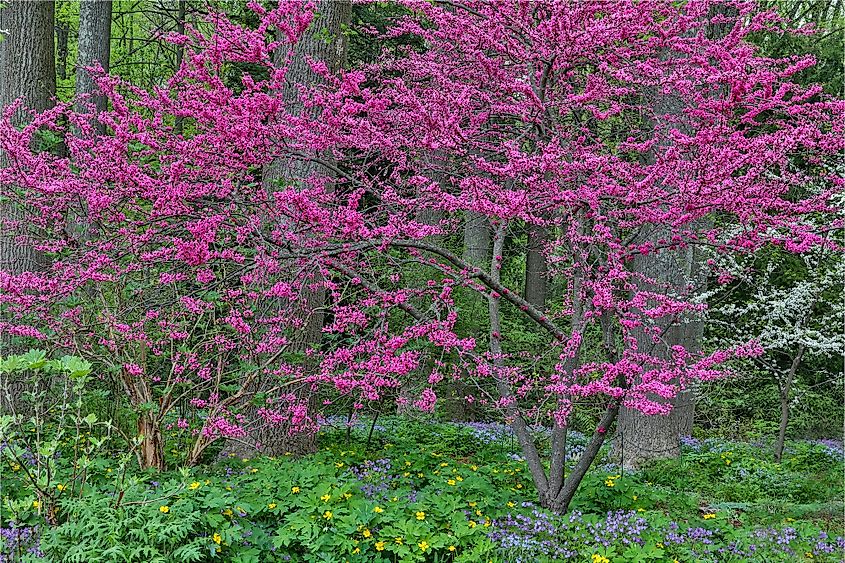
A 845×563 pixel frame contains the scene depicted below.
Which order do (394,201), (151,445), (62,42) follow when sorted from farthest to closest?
(62,42) < (151,445) < (394,201)

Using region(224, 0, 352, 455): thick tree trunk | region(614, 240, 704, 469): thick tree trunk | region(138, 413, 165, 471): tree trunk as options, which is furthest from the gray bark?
region(138, 413, 165, 471): tree trunk

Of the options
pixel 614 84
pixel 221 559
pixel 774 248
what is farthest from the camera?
pixel 774 248

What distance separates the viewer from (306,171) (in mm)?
5398

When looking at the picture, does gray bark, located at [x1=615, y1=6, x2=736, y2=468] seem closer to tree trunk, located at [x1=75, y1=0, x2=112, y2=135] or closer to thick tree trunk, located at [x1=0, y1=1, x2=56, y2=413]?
thick tree trunk, located at [x1=0, y1=1, x2=56, y2=413]

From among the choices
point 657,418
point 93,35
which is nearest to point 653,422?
point 657,418

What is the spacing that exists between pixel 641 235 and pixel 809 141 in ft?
3.89

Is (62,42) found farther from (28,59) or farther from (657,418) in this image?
(657,418)

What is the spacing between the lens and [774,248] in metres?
8.66

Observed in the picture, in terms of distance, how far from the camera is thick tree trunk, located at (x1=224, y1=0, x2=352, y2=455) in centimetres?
529

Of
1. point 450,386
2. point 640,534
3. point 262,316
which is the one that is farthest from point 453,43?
point 450,386

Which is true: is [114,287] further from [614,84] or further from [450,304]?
[614,84]

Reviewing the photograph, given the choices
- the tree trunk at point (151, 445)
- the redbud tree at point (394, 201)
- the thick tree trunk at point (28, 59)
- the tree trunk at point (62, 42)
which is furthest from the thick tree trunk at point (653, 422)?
the tree trunk at point (62, 42)

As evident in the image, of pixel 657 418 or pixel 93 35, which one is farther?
pixel 93 35

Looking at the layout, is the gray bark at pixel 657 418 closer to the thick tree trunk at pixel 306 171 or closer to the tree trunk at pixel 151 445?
the thick tree trunk at pixel 306 171
